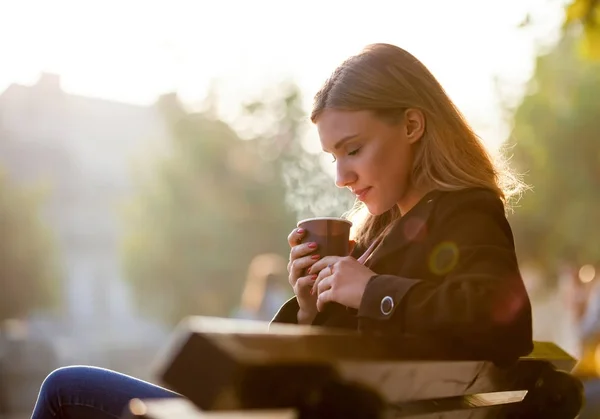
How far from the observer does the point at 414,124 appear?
2207 mm

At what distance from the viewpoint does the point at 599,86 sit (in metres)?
24.3

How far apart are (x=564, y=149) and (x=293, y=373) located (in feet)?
81.0

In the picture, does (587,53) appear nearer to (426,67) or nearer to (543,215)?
(426,67)

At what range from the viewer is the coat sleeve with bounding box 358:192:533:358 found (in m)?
1.51

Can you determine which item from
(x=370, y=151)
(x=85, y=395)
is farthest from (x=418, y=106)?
(x=85, y=395)

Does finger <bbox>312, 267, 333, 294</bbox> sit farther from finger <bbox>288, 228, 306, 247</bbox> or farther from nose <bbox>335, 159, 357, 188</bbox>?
nose <bbox>335, 159, 357, 188</bbox>

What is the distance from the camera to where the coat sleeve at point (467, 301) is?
151 cm

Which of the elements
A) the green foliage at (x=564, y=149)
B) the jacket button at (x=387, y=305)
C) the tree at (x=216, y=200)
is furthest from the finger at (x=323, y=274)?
the tree at (x=216, y=200)

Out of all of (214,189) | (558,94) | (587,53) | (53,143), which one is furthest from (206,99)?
(587,53)

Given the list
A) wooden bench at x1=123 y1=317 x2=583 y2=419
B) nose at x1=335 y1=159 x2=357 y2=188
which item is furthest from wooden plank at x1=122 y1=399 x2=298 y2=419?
nose at x1=335 y1=159 x2=357 y2=188

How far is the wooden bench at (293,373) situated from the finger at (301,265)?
61 cm

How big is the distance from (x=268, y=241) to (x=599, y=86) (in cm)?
1449

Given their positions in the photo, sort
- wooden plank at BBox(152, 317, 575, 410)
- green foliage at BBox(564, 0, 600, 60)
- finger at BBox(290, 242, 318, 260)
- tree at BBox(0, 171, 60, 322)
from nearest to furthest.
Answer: wooden plank at BBox(152, 317, 575, 410) → finger at BBox(290, 242, 318, 260) → green foliage at BBox(564, 0, 600, 60) → tree at BBox(0, 171, 60, 322)

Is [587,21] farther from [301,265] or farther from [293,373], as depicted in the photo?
[293,373]
